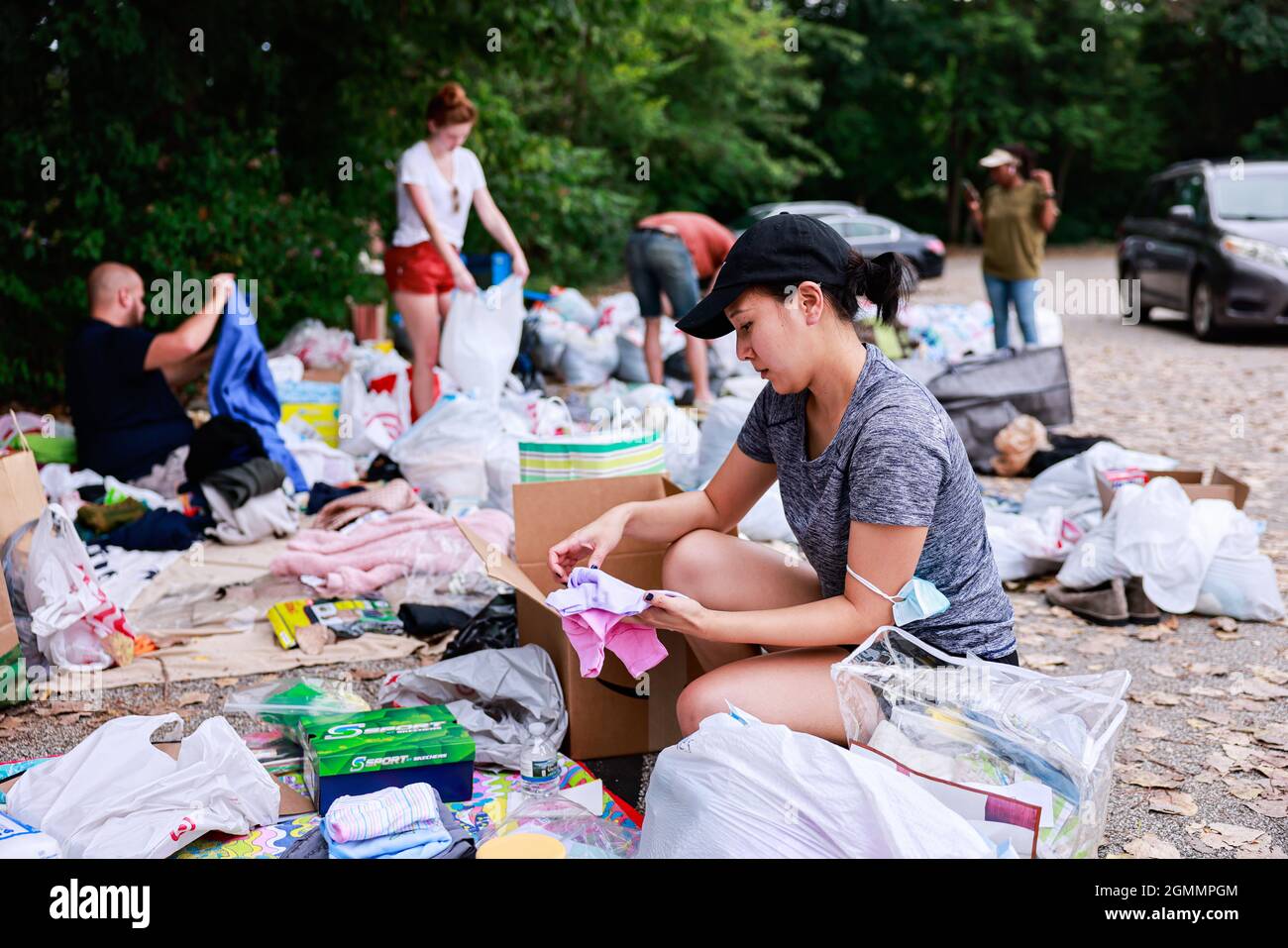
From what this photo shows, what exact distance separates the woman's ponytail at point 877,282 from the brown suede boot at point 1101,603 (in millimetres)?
2264

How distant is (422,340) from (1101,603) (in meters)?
3.88

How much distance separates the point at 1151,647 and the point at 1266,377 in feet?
20.7

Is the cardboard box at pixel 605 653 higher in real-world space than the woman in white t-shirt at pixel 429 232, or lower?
lower

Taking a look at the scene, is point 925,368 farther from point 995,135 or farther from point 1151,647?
point 995,135

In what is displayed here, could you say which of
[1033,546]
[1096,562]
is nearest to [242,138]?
[1033,546]

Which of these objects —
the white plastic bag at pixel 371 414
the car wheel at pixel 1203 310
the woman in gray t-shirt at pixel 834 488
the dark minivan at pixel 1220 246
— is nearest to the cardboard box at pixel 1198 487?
the woman in gray t-shirt at pixel 834 488

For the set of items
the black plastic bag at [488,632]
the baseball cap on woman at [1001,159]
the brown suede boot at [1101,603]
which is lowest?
the brown suede boot at [1101,603]

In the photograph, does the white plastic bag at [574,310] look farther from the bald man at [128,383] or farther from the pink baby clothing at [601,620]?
the pink baby clothing at [601,620]

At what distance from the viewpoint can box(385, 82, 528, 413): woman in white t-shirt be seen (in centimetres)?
653

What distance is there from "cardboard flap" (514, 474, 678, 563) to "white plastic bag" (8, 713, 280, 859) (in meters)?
0.92

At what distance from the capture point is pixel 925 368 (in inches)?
272

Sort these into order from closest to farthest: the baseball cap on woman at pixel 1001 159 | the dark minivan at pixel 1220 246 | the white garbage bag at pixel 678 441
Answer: the white garbage bag at pixel 678 441, the baseball cap on woman at pixel 1001 159, the dark minivan at pixel 1220 246

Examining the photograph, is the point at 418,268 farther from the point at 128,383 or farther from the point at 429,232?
the point at 128,383

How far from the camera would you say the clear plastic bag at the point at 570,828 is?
2.57 m
